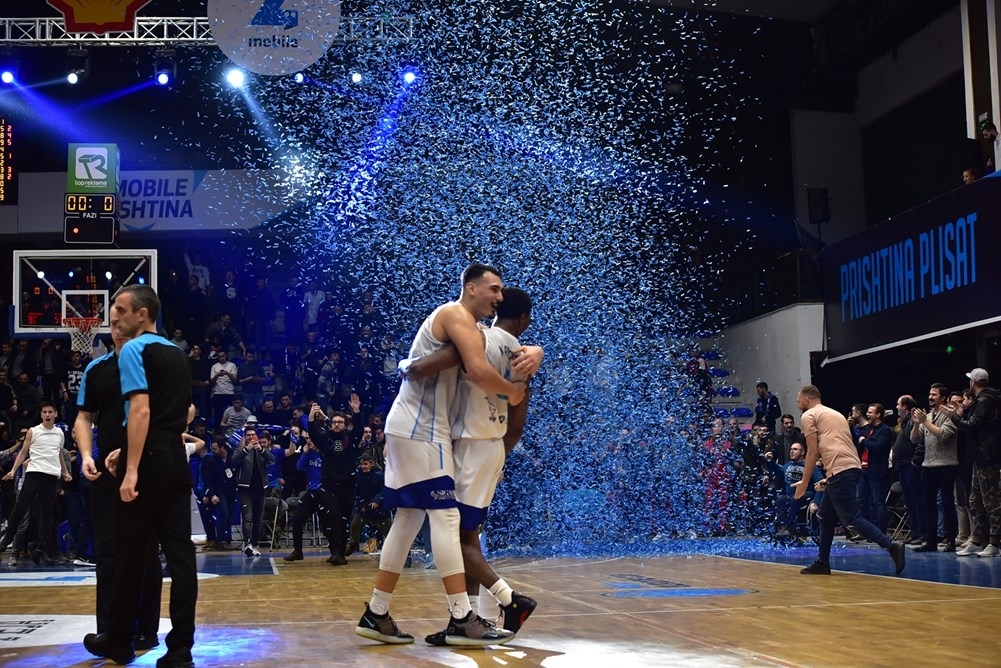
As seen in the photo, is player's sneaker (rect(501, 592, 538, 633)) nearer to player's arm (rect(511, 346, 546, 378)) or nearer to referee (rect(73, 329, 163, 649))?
player's arm (rect(511, 346, 546, 378))

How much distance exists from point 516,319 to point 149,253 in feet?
38.0

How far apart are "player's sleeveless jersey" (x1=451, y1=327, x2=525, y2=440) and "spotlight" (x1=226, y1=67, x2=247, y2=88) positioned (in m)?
17.5

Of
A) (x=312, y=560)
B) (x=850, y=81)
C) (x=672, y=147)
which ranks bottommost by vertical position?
(x=312, y=560)

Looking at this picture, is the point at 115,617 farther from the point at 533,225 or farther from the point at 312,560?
the point at 533,225

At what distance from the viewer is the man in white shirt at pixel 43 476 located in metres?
13.4

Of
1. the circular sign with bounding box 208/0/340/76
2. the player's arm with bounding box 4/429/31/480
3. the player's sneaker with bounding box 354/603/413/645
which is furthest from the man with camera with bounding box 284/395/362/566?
the player's sneaker with bounding box 354/603/413/645

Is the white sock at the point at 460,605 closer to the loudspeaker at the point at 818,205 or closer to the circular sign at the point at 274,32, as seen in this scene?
the circular sign at the point at 274,32

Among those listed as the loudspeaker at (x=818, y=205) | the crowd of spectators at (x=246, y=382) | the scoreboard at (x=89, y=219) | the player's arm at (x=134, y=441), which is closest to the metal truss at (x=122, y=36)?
the scoreboard at (x=89, y=219)

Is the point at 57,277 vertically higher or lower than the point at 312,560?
higher

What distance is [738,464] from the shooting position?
15.6 meters

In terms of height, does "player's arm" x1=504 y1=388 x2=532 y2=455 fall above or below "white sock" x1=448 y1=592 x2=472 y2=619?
above

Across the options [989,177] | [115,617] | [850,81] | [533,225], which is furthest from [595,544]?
[850,81]

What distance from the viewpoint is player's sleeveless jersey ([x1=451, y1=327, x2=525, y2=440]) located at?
5402 mm

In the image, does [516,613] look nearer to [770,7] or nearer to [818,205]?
[818,205]
